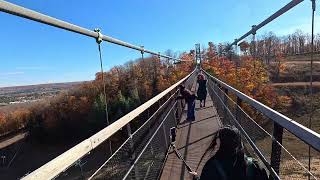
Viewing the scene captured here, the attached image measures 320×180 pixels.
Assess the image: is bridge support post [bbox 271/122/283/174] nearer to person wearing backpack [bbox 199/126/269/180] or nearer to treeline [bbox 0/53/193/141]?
person wearing backpack [bbox 199/126/269/180]

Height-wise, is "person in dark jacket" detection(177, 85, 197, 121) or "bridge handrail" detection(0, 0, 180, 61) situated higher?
"bridge handrail" detection(0, 0, 180, 61)

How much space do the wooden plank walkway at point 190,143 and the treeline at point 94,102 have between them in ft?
3.87

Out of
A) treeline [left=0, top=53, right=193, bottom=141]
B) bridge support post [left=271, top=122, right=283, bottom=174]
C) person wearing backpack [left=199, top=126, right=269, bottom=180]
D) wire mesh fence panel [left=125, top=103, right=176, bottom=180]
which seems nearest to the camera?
person wearing backpack [left=199, top=126, right=269, bottom=180]

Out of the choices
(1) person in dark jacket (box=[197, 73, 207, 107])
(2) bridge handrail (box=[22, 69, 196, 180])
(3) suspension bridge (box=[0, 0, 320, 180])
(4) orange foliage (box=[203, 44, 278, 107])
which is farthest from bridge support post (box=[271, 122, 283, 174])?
(4) orange foliage (box=[203, 44, 278, 107])

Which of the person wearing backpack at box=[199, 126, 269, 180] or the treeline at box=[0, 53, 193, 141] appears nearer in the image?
the person wearing backpack at box=[199, 126, 269, 180]

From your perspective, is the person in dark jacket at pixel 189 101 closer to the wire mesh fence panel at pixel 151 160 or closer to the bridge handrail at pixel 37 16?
the wire mesh fence panel at pixel 151 160

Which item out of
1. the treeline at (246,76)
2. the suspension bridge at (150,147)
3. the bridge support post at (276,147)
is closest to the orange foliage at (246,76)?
the treeline at (246,76)

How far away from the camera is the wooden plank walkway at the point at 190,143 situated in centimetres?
561

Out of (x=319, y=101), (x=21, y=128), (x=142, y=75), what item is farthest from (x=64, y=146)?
(x=142, y=75)

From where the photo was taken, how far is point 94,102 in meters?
16.4

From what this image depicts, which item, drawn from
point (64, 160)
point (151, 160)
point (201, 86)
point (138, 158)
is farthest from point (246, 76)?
point (64, 160)

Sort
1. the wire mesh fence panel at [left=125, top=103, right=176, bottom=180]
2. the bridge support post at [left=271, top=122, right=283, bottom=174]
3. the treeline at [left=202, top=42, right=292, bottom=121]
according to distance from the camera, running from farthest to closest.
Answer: the treeline at [left=202, top=42, right=292, bottom=121] < the wire mesh fence panel at [left=125, top=103, right=176, bottom=180] < the bridge support post at [left=271, top=122, right=283, bottom=174]

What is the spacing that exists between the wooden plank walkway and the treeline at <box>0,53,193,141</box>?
3.87ft

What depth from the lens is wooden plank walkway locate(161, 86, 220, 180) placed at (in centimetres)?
561
